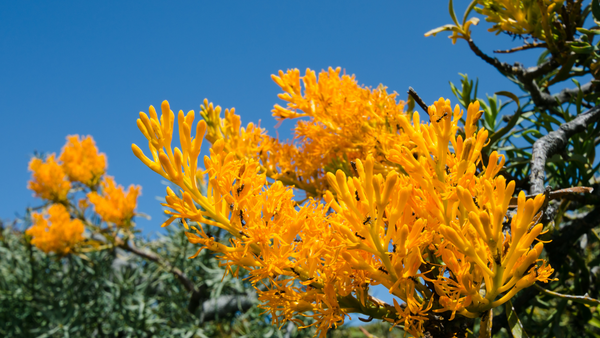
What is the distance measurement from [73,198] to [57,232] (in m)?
0.53

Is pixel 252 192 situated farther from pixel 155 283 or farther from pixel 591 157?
pixel 155 283

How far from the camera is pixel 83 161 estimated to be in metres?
3.64

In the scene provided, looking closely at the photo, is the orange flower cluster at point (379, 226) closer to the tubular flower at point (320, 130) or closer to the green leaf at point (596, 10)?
the tubular flower at point (320, 130)

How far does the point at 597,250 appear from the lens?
2.35m

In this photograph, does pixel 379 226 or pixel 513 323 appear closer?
pixel 379 226

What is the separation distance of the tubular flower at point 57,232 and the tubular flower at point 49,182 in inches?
7.9

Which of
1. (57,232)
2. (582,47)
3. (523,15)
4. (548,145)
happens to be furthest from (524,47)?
(57,232)

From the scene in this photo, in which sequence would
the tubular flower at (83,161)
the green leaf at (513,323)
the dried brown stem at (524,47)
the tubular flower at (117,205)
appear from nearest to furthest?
1. the green leaf at (513,323)
2. the dried brown stem at (524,47)
3. the tubular flower at (117,205)
4. the tubular flower at (83,161)

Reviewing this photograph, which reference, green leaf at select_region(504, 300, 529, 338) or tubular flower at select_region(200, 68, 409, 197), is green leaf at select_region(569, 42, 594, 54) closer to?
tubular flower at select_region(200, 68, 409, 197)

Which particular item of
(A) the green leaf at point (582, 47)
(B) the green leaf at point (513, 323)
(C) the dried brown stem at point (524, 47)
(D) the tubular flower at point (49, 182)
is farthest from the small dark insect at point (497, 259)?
(D) the tubular flower at point (49, 182)

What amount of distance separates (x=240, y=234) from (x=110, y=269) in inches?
135

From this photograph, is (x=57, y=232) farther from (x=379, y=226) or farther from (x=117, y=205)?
(x=379, y=226)

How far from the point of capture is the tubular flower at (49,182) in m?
3.38

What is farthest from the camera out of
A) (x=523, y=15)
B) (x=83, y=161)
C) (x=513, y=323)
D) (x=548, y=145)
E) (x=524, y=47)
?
(x=83, y=161)
